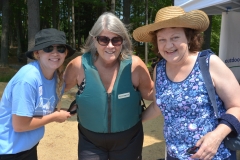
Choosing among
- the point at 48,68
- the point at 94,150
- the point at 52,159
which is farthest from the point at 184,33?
the point at 52,159

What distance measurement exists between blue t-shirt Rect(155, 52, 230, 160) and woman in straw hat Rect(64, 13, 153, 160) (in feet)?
1.60

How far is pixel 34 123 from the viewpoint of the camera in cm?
190

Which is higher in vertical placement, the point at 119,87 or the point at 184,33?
the point at 184,33

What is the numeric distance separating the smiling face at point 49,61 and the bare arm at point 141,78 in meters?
0.60

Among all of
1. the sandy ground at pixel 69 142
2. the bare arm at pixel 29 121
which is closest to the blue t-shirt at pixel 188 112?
the bare arm at pixel 29 121

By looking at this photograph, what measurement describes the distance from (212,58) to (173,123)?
1.53ft

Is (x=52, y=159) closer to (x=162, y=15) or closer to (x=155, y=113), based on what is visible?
(x=155, y=113)

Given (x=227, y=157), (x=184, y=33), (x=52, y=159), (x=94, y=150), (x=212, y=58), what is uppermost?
(x=184, y=33)

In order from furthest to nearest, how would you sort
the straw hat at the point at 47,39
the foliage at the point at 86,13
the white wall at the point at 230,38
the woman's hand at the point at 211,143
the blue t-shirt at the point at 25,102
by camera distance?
the foliage at the point at 86,13 < the white wall at the point at 230,38 < the straw hat at the point at 47,39 < the blue t-shirt at the point at 25,102 < the woman's hand at the point at 211,143

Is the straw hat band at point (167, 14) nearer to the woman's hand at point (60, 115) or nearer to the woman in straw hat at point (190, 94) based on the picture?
the woman in straw hat at point (190, 94)

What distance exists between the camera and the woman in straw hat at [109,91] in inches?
79.1

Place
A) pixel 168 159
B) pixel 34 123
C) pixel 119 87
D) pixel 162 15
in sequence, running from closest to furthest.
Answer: pixel 162 15
pixel 168 159
pixel 34 123
pixel 119 87

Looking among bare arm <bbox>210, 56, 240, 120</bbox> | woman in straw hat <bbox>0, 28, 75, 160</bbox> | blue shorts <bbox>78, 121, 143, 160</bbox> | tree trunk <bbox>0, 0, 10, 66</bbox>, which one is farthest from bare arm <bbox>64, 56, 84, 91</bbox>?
tree trunk <bbox>0, 0, 10, 66</bbox>

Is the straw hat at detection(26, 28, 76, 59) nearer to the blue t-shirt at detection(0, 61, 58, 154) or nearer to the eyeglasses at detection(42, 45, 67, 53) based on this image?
the eyeglasses at detection(42, 45, 67, 53)
